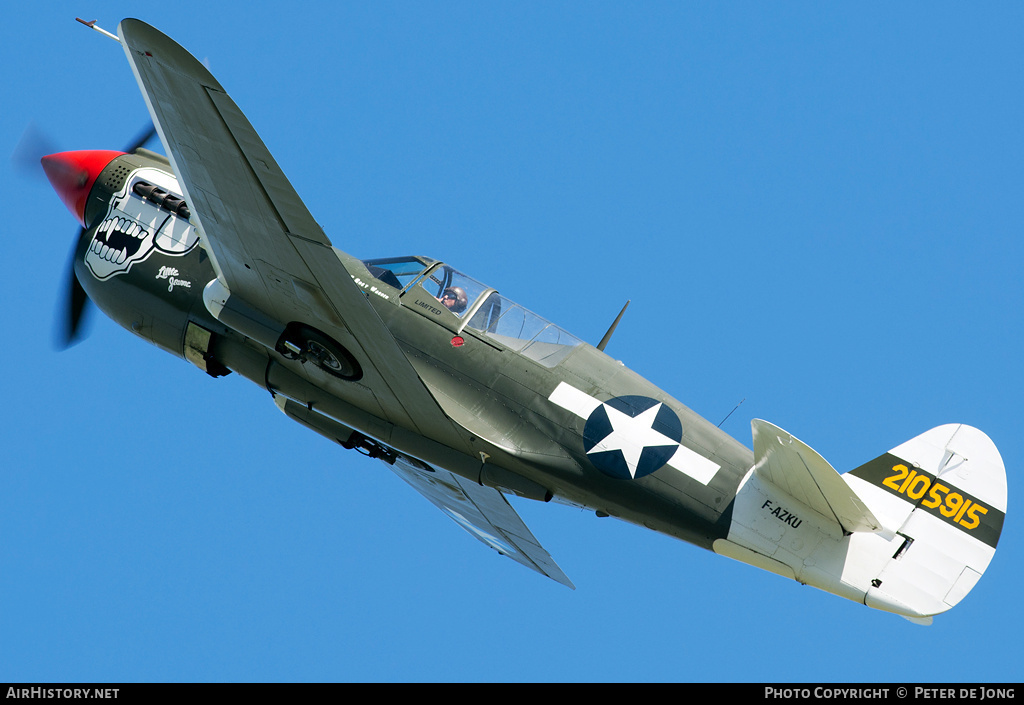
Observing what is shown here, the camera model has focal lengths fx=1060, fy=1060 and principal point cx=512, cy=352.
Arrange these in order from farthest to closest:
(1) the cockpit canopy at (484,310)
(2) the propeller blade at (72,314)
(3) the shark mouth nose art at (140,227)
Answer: (2) the propeller blade at (72,314), (3) the shark mouth nose art at (140,227), (1) the cockpit canopy at (484,310)

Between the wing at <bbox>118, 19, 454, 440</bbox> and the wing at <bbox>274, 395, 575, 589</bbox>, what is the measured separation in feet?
2.62

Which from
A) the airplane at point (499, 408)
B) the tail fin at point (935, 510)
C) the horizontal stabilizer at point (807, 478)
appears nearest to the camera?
the horizontal stabilizer at point (807, 478)

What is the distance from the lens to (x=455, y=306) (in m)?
10.3

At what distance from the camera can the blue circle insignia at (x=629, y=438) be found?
974 centimetres

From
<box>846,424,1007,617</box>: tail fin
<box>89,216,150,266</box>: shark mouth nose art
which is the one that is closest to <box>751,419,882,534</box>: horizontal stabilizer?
<box>846,424,1007,617</box>: tail fin

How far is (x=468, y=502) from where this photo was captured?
11.6 meters

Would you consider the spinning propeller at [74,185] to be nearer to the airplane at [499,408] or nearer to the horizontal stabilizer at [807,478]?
the airplane at [499,408]

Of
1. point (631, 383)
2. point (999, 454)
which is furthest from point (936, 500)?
point (631, 383)

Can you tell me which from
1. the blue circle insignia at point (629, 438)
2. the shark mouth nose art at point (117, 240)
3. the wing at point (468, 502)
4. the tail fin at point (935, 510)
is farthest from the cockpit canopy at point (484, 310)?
the tail fin at point (935, 510)

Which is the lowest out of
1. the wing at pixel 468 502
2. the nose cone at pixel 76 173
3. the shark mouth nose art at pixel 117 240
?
the wing at pixel 468 502

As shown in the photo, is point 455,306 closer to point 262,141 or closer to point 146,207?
point 262,141

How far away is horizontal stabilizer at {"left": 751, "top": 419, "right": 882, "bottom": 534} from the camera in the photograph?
8930mm

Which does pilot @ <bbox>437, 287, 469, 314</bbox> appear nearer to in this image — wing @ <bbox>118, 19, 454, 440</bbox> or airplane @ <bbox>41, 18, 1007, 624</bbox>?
airplane @ <bbox>41, 18, 1007, 624</bbox>

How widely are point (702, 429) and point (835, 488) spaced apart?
1339mm
